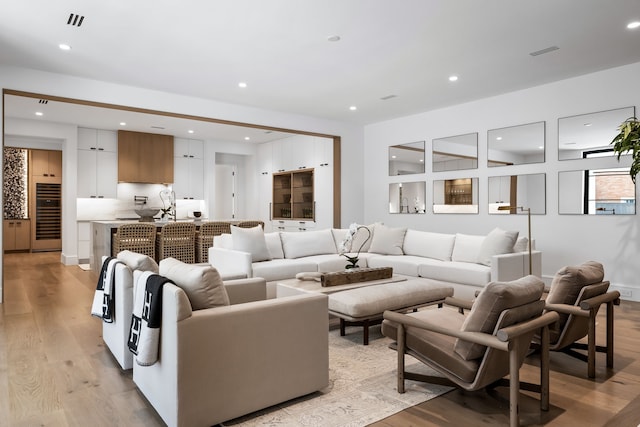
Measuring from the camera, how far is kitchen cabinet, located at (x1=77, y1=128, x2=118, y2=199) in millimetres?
8531

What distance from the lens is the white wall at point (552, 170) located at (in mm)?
5047

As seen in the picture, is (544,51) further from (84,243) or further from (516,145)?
(84,243)

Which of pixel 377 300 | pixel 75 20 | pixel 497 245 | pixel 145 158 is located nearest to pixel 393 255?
pixel 497 245

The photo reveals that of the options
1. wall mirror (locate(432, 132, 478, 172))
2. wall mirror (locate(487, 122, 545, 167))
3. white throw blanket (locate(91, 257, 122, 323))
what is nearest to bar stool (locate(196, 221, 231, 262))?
white throw blanket (locate(91, 257, 122, 323))

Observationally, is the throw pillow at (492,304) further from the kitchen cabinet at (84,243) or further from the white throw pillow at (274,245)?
the kitchen cabinet at (84,243)

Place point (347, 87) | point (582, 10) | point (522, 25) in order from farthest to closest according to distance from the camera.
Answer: point (347, 87)
point (522, 25)
point (582, 10)

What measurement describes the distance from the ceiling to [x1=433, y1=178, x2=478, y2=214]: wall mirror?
1.46 metres

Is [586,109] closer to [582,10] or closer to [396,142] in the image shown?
Answer: [582,10]

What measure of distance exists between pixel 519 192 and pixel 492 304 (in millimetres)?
4434

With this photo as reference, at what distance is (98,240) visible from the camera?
7223 mm

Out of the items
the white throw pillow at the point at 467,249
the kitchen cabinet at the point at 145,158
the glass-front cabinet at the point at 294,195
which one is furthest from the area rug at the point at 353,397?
the kitchen cabinet at the point at 145,158

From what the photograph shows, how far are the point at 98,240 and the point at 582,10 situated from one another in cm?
754

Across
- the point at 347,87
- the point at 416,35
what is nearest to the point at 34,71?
the point at 347,87

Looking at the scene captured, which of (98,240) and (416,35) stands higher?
(416,35)
